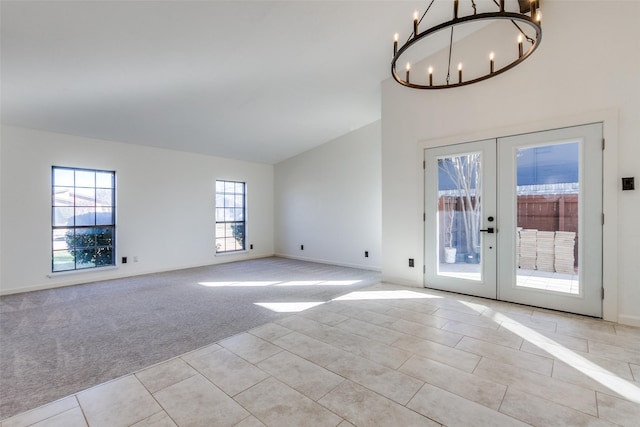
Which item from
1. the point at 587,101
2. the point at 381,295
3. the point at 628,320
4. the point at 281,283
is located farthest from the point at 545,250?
the point at 281,283

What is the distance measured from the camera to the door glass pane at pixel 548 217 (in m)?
3.44

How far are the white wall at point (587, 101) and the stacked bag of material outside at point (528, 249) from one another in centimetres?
65

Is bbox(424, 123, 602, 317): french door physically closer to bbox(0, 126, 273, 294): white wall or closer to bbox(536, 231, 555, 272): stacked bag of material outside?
bbox(536, 231, 555, 272): stacked bag of material outside

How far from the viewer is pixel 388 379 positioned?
217cm

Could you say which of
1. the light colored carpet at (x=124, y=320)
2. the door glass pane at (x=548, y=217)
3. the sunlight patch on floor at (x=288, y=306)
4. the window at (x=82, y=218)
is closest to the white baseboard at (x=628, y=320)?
the door glass pane at (x=548, y=217)

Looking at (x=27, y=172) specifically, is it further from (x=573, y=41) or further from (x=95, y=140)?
(x=573, y=41)

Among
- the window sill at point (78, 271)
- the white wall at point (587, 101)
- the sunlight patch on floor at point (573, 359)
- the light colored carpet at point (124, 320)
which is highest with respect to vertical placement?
the white wall at point (587, 101)

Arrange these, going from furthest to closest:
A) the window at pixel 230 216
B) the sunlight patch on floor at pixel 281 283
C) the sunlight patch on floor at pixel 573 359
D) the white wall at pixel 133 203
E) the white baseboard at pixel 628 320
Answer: the window at pixel 230 216
the sunlight patch on floor at pixel 281 283
the white wall at pixel 133 203
the white baseboard at pixel 628 320
the sunlight patch on floor at pixel 573 359

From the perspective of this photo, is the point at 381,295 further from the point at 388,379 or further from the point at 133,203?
the point at 133,203

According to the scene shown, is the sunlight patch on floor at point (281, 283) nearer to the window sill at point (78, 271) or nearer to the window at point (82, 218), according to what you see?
the window sill at point (78, 271)

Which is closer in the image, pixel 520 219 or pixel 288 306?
pixel 520 219

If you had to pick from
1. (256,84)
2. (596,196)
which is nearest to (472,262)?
Result: (596,196)

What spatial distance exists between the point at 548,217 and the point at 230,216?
251 inches

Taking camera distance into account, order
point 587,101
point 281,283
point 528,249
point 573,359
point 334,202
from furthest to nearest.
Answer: point 334,202 < point 281,283 < point 528,249 < point 587,101 < point 573,359
